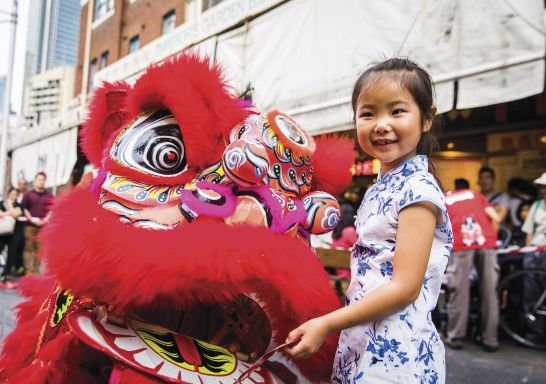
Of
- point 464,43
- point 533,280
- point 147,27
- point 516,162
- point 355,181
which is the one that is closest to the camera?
point 464,43

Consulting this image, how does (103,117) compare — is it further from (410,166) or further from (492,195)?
(492,195)

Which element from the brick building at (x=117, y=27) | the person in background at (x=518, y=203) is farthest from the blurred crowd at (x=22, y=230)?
the brick building at (x=117, y=27)

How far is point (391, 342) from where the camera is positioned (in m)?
1.10

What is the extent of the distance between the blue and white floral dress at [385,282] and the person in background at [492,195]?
4.03 meters

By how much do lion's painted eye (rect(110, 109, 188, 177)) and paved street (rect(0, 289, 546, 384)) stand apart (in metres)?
2.59

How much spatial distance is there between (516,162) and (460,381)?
4052 millimetres

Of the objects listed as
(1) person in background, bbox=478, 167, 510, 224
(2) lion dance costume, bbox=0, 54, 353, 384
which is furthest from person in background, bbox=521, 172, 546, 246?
(2) lion dance costume, bbox=0, 54, 353, 384

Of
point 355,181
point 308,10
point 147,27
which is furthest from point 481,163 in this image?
point 147,27

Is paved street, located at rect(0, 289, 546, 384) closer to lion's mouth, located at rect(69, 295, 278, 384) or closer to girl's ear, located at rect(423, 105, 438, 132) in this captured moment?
lion's mouth, located at rect(69, 295, 278, 384)

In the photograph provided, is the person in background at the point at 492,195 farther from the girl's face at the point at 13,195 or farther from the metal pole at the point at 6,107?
A: the metal pole at the point at 6,107

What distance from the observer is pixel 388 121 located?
114 centimetres

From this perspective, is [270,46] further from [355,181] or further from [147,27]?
[147,27]

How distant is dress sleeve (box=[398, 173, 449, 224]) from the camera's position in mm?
1090

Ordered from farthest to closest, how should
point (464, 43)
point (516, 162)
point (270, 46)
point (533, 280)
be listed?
point (516, 162), point (270, 46), point (533, 280), point (464, 43)
